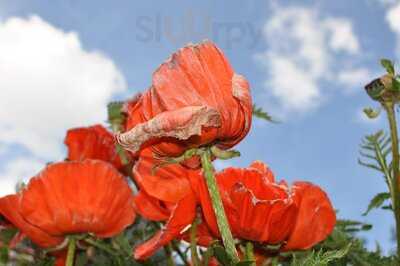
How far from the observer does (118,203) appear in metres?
0.88

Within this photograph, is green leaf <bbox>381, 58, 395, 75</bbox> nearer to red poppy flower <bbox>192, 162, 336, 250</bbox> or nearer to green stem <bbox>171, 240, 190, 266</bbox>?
red poppy flower <bbox>192, 162, 336, 250</bbox>

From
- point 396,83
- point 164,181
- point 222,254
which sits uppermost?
point 396,83

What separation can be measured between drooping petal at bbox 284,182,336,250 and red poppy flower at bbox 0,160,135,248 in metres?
0.26

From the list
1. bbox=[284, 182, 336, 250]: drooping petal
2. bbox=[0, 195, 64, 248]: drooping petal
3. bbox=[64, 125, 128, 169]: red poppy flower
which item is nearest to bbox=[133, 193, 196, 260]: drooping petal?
bbox=[284, 182, 336, 250]: drooping petal

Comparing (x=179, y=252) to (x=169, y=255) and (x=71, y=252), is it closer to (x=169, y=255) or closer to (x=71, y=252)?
(x=169, y=255)

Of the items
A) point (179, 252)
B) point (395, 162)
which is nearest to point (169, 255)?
point (179, 252)

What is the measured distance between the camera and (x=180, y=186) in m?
→ 0.72

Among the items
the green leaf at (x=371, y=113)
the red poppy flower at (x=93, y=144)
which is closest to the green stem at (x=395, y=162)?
the green leaf at (x=371, y=113)

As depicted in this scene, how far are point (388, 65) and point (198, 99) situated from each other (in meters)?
0.32

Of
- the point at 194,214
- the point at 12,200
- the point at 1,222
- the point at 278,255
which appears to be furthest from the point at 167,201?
the point at 1,222

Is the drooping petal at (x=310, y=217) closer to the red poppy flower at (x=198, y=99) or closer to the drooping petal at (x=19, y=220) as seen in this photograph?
the red poppy flower at (x=198, y=99)

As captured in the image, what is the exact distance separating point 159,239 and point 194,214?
5cm

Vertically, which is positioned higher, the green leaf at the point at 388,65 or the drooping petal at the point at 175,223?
the green leaf at the point at 388,65

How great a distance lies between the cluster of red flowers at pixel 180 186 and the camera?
23.1 inches
